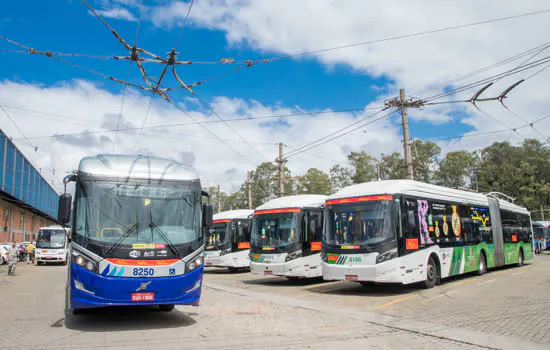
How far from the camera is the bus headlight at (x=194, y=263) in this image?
8656 millimetres

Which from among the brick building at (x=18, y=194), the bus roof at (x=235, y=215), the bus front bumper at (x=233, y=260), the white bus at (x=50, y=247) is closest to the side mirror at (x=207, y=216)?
the bus front bumper at (x=233, y=260)

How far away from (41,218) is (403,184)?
63165mm

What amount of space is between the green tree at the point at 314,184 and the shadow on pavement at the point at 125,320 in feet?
184

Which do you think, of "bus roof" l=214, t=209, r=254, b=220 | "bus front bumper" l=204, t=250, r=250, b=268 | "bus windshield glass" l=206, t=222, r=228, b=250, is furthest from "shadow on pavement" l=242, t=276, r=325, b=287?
"bus roof" l=214, t=209, r=254, b=220

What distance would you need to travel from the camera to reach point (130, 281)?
26.6 ft

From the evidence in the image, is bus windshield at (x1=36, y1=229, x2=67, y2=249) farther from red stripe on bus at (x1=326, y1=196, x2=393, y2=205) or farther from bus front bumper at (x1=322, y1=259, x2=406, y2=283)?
bus front bumper at (x1=322, y1=259, x2=406, y2=283)

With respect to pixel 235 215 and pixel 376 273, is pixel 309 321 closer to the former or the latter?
pixel 376 273

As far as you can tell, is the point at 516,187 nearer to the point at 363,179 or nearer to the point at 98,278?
the point at 363,179

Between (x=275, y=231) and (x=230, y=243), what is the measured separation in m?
7.09

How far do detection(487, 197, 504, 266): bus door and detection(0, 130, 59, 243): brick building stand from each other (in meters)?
32.1

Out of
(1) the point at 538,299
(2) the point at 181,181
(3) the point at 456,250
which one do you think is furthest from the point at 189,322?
(3) the point at 456,250

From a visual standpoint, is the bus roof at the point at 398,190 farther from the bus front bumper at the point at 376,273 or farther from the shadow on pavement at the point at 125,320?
the shadow on pavement at the point at 125,320

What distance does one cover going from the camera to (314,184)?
222ft

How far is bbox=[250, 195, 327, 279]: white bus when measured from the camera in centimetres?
1680
